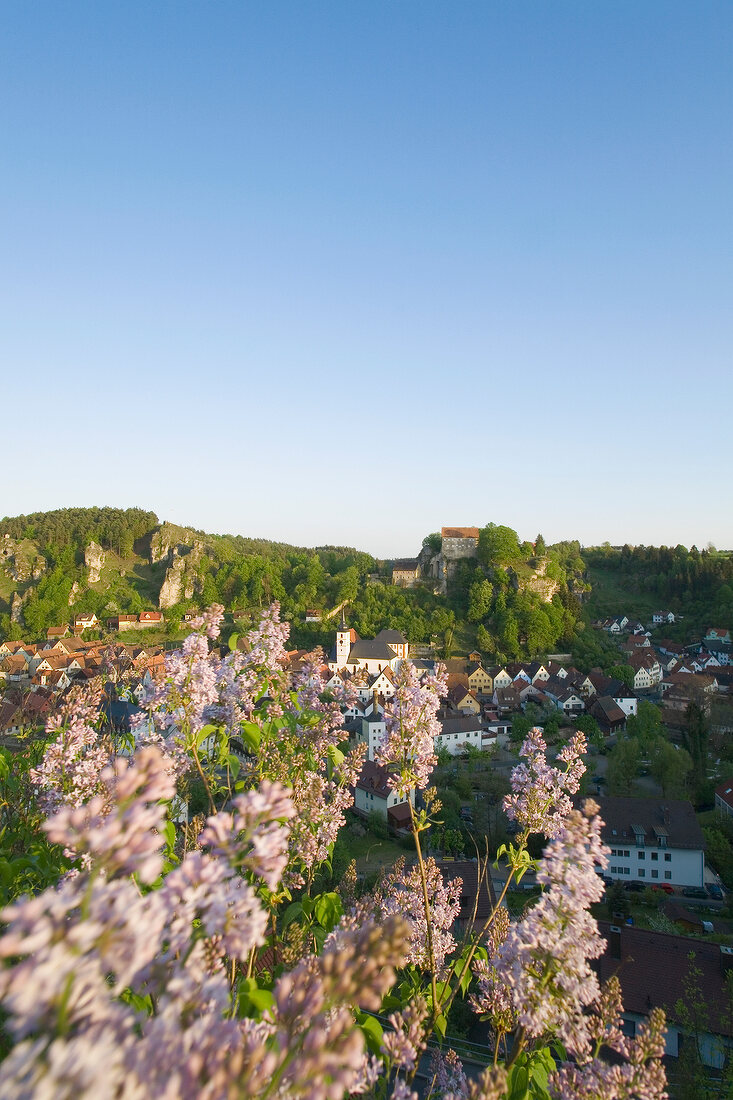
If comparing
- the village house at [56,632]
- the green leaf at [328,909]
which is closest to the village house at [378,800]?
the green leaf at [328,909]

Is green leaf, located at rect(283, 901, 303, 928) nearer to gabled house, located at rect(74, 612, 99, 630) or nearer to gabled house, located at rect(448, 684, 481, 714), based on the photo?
gabled house, located at rect(448, 684, 481, 714)

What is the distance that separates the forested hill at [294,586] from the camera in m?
85.1

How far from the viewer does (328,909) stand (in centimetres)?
362

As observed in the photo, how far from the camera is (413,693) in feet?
14.3

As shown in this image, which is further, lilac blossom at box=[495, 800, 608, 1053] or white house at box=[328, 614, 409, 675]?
white house at box=[328, 614, 409, 675]

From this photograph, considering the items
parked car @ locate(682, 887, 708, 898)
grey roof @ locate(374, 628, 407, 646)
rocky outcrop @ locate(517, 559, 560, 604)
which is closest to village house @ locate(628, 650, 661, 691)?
rocky outcrop @ locate(517, 559, 560, 604)

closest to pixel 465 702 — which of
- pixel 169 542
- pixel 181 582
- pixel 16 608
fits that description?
pixel 181 582

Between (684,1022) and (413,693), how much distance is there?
62.8 ft

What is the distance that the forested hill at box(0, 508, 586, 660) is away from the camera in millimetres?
85062

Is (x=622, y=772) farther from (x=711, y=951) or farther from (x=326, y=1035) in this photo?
(x=326, y=1035)

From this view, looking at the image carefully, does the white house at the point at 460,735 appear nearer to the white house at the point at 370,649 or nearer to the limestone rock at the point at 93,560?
the white house at the point at 370,649

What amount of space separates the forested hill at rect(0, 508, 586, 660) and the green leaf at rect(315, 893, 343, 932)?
7560 cm

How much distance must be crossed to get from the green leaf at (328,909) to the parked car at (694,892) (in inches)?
1417

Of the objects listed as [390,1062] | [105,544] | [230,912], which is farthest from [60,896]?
[105,544]
